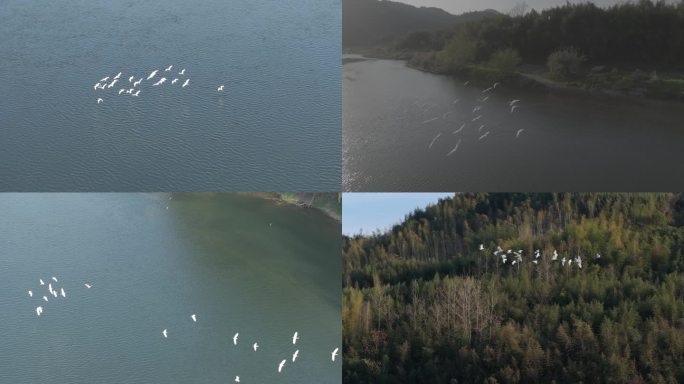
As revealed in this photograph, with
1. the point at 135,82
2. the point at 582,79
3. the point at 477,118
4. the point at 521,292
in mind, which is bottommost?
the point at 521,292

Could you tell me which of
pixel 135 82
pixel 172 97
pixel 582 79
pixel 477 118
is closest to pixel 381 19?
pixel 477 118

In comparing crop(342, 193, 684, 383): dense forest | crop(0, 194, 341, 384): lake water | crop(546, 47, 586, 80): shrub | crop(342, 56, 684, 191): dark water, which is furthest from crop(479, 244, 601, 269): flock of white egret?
crop(546, 47, 586, 80): shrub

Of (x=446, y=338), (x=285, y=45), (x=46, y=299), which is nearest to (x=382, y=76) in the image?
(x=285, y=45)

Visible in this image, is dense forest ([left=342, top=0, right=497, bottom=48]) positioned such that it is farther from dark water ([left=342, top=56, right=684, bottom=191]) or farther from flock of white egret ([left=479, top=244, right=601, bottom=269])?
flock of white egret ([left=479, top=244, right=601, bottom=269])

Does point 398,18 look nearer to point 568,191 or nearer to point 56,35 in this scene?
point 568,191

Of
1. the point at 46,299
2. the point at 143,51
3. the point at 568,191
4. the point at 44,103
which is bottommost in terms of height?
the point at 46,299

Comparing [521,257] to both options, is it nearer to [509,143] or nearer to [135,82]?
[509,143]
